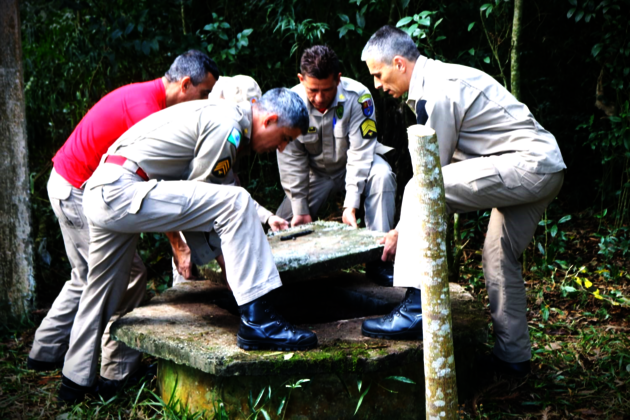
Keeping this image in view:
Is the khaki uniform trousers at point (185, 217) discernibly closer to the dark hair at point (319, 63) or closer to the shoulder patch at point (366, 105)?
the dark hair at point (319, 63)

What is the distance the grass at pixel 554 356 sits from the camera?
11.1 ft

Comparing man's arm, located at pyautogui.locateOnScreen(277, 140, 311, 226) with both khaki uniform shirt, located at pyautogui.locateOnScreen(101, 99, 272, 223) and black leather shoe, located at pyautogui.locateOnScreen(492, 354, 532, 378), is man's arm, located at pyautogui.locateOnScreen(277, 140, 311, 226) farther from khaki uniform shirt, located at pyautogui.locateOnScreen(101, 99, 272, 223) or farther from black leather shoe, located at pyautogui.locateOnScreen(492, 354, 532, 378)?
black leather shoe, located at pyautogui.locateOnScreen(492, 354, 532, 378)

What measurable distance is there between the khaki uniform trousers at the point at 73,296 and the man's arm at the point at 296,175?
4.51 feet

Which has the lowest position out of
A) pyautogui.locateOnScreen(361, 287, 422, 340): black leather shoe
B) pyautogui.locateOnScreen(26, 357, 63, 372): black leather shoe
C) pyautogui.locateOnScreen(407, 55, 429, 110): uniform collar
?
pyautogui.locateOnScreen(26, 357, 63, 372): black leather shoe

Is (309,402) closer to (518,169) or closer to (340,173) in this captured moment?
(518,169)

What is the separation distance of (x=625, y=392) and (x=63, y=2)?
485cm

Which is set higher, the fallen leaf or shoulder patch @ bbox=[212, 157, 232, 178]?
shoulder patch @ bbox=[212, 157, 232, 178]

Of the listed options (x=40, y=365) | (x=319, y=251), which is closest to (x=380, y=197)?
(x=319, y=251)

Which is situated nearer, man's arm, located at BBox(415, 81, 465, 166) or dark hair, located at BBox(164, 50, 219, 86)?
man's arm, located at BBox(415, 81, 465, 166)

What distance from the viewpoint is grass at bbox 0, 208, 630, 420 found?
11.1ft

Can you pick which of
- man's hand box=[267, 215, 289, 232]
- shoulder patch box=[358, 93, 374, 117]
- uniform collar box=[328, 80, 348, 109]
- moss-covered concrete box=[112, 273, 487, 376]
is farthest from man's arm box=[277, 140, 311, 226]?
moss-covered concrete box=[112, 273, 487, 376]

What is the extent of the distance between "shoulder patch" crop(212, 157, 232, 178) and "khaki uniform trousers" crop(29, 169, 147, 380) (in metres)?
0.84

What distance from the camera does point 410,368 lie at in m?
3.15

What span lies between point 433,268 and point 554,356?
1989 millimetres
